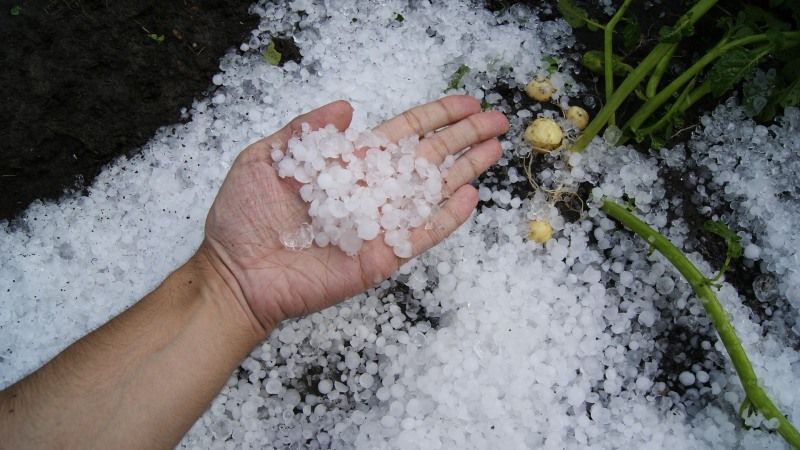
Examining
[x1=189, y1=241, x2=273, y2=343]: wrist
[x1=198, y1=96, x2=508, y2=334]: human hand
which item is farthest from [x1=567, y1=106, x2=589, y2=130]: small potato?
[x1=189, y1=241, x2=273, y2=343]: wrist

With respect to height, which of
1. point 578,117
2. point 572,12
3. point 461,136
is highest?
point 572,12

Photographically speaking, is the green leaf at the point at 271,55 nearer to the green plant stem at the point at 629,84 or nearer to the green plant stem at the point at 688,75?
the green plant stem at the point at 629,84

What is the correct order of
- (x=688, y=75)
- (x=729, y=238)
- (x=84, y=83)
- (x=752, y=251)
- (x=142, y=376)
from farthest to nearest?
(x=84, y=83) → (x=752, y=251) → (x=688, y=75) → (x=729, y=238) → (x=142, y=376)

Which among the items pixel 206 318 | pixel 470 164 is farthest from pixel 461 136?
pixel 206 318

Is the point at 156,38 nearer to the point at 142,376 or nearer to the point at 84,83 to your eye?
→ the point at 84,83

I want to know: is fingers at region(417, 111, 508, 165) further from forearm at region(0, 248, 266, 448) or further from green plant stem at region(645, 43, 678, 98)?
forearm at region(0, 248, 266, 448)

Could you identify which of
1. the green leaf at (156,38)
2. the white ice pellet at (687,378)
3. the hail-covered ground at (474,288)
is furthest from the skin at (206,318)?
the white ice pellet at (687,378)

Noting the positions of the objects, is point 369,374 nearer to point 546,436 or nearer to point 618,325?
point 546,436

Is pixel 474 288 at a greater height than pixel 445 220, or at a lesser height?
lesser
